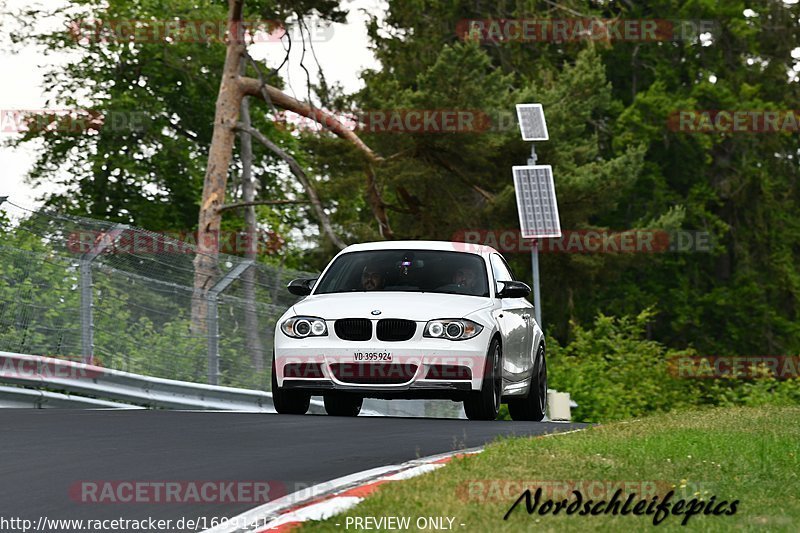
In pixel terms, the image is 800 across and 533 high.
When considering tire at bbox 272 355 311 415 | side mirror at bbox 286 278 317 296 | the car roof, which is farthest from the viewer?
the car roof

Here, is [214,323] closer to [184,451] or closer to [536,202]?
[184,451]

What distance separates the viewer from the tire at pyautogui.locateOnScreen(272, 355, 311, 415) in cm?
1536

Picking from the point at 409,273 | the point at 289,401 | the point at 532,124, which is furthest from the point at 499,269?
the point at 532,124

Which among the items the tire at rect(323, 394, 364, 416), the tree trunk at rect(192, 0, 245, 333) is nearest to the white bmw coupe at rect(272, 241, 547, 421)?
the tire at rect(323, 394, 364, 416)

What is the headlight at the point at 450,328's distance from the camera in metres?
14.5

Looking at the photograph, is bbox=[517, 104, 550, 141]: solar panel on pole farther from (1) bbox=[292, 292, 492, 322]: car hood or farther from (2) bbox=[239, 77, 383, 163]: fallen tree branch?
(1) bbox=[292, 292, 492, 322]: car hood

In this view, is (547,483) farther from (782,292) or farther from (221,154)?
(782,292)

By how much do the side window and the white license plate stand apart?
80.2 inches

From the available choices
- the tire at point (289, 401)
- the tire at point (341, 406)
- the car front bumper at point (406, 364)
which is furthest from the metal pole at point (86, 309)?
the car front bumper at point (406, 364)

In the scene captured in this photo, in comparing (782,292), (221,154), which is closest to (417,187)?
(221,154)

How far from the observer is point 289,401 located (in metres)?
15.6

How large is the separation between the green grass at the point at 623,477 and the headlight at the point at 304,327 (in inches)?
125

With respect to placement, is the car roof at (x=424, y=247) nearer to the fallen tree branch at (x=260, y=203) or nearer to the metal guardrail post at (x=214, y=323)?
the metal guardrail post at (x=214, y=323)

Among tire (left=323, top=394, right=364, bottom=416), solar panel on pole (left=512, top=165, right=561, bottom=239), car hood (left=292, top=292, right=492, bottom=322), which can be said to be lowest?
tire (left=323, top=394, right=364, bottom=416)
